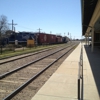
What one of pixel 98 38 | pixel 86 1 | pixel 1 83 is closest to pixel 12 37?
pixel 98 38

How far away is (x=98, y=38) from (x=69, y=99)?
4886 cm

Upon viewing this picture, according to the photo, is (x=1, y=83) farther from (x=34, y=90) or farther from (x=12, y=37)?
(x=12, y=37)

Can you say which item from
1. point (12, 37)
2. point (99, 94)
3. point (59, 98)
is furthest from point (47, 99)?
point (12, 37)

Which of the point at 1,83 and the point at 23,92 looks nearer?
the point at 23,92

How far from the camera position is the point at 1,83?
8445 mm

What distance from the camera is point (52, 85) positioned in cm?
772

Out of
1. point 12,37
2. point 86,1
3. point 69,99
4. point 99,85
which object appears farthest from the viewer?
point 12,37

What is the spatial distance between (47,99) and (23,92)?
1.47 metres

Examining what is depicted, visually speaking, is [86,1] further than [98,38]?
No

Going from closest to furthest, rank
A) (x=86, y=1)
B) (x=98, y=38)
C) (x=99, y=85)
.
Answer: (x=99, y=85), (x=86, y=1), (x=98, y=38)

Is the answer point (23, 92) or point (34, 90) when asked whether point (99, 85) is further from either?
point (23, 92)

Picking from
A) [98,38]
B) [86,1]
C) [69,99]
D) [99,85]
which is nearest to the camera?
[69,99]

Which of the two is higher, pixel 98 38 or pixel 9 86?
pixel 98 38

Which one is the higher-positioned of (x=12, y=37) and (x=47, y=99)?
(x=12, y=37)
